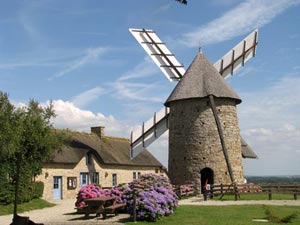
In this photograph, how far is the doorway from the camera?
101ft

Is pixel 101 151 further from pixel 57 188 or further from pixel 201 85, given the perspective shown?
pixel 201 85

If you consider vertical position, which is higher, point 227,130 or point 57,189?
point 227,130

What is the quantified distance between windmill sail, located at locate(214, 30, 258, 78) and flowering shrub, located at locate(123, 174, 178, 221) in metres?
16.9

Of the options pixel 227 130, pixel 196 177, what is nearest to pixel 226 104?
pixel 227 130

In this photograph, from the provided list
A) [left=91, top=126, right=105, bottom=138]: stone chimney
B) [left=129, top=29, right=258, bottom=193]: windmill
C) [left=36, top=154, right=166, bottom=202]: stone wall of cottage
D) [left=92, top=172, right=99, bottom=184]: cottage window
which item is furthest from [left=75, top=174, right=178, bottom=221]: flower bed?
[left=91, top=126, right=105, bottom=138]: stone chimney

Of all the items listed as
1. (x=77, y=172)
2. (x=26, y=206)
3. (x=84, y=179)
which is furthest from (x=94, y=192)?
(x=84, y=179)

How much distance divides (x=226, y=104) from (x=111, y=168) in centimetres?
1337

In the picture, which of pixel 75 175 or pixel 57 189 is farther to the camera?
pixel 75 175

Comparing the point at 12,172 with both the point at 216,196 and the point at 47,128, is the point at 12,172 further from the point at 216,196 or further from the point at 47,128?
the point at 216,196

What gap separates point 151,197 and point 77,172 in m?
18.7

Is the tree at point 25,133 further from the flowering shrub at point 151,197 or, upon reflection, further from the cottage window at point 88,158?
the cottage window at point 88,158

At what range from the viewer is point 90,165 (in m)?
37.2

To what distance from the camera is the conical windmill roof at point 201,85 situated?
31.0 m

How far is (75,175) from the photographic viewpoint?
116 feet
